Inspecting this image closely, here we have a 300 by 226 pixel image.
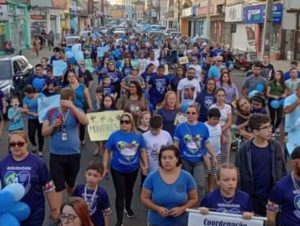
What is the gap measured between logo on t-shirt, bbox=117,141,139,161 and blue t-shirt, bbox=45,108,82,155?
634 mm

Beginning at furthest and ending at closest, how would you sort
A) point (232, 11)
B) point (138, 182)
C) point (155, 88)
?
point (232, 11)
point (155, 88)
point (138, 182)

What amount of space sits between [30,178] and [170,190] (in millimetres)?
1301

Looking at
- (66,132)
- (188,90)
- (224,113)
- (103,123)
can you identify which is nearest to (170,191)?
(66,132)

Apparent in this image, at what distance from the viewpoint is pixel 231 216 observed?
4.44m

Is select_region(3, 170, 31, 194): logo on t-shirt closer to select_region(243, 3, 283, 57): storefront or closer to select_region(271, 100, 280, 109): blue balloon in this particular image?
select_region(271, 100, 280, 109): blue balloon

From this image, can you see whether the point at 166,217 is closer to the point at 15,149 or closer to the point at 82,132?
the point at 15,149

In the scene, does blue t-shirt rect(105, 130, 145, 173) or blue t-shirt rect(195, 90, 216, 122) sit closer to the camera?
blue t-shirt rect(105, 130, 145, 173)

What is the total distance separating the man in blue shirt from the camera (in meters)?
6.84

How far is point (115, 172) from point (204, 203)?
7.29 feet

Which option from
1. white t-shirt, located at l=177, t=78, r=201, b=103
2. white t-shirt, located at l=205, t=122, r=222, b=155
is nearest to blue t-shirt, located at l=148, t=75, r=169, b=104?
white t-shirt, located at l=177, t=78, r=201, b=103

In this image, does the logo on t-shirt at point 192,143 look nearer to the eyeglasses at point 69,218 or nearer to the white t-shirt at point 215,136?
the white t-shirt at point 215,136

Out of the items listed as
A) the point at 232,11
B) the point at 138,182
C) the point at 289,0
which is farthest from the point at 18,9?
the point at 138,182

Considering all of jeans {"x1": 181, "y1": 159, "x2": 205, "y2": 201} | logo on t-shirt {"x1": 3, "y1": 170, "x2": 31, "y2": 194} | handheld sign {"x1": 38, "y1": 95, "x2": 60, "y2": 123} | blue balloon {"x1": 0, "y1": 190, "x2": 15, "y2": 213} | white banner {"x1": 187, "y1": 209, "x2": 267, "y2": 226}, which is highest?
handheld sign {"x1": 38, "y1": 95, "x2": 60, "y2": 123}

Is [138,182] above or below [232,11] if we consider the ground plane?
below
